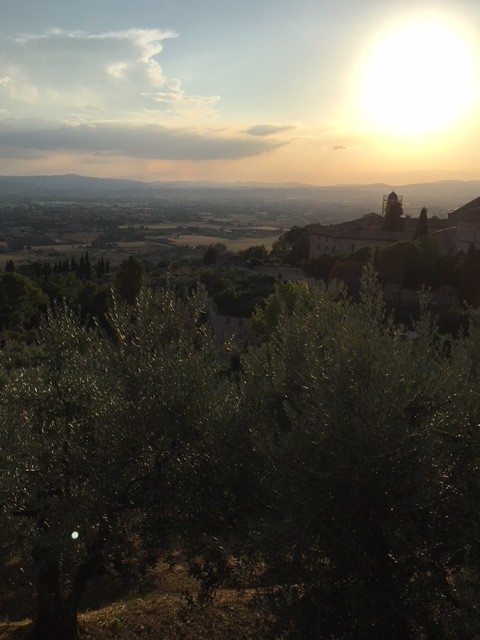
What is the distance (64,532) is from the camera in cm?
695

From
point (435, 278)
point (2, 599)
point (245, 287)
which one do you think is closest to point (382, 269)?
point (435, 278)

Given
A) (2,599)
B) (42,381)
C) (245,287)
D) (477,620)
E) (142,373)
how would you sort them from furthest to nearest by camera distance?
1. (245,287)
2. (2,599)
3. (42,381)
4. (142,373)
5. (477,620)

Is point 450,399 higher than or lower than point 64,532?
higher

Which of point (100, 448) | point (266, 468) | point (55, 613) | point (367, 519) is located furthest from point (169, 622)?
point (367, 519)

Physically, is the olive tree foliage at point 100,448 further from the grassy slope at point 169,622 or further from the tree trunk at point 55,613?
the grassy slope at point 169,622

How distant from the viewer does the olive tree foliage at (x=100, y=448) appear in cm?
715

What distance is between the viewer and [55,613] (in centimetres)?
827

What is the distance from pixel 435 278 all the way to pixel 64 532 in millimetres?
38609

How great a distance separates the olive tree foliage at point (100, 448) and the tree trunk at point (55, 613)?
0.02 metres

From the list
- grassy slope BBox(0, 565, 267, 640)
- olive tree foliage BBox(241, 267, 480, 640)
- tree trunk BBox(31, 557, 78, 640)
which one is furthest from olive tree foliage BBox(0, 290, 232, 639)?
olive tree foliage BBox(241, 267, 480, 640)

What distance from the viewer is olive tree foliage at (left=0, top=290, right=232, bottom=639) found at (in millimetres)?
7152

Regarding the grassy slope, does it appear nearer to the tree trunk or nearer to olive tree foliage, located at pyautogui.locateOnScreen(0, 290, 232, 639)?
the tree trunk

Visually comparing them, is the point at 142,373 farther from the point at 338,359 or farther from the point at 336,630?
the point at 336,630

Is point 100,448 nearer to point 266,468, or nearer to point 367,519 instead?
point 266,468
